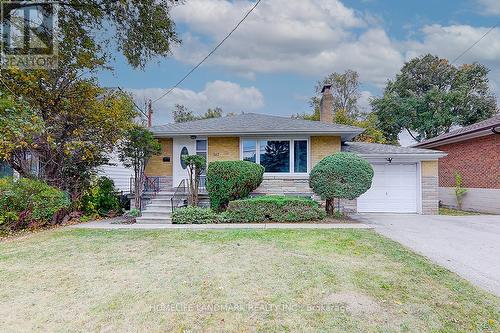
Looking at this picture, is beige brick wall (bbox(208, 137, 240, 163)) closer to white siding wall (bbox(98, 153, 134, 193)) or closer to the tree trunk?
the tree trunk

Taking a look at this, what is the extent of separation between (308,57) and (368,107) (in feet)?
40.1

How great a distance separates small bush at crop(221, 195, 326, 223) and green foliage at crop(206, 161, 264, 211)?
0.72m

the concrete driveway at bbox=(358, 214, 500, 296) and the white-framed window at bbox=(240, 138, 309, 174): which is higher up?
the white-framed window at bbox=(240, 138, 309, 174)

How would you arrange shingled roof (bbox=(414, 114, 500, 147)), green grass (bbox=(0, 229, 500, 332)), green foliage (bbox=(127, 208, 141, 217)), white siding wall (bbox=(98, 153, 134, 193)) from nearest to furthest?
green grass (bbox=(0, 229, 500, 332)) → green foliage (bbox=(127, 208, 141, 217)) → shingled roof (bbox=(414, 114, 500, 147)) → white siding wall (bbox=(98, 153, 134, 193))

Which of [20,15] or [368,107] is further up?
[368,107]

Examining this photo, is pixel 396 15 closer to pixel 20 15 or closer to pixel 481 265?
pixel 481 265

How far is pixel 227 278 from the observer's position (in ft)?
13.6

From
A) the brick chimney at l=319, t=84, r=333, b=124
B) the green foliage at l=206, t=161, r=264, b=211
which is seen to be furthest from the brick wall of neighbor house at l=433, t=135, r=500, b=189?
the green foliage at l=206, t=161, r=264, b=211

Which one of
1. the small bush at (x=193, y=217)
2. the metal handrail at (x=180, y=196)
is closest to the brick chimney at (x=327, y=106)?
the metal handrail at (x=180, y=196)

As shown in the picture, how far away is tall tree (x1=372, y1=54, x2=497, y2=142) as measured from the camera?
23.1m

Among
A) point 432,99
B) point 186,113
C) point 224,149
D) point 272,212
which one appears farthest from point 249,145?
point 186,113

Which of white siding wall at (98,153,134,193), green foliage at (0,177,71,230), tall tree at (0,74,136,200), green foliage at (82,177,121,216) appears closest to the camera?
green foliage at (0,177,71,230)

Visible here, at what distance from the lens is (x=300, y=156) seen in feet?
39.0

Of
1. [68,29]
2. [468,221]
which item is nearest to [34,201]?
[68,29]
